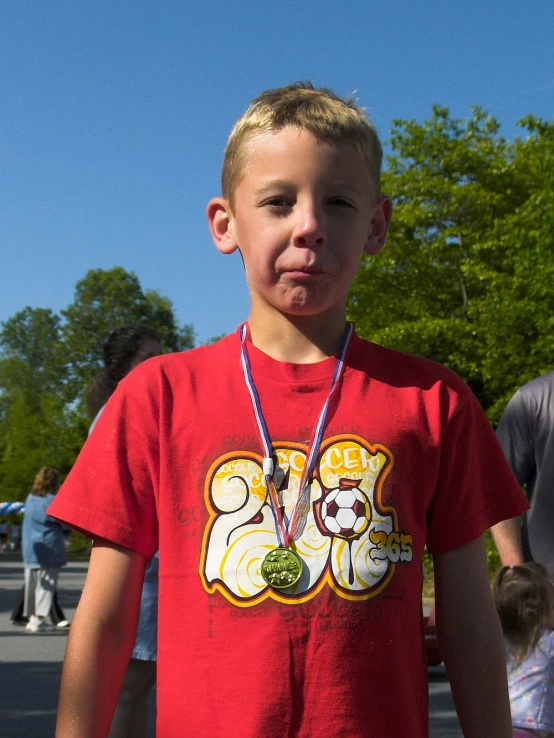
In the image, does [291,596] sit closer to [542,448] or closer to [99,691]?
[99,691]

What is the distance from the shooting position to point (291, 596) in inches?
67.7

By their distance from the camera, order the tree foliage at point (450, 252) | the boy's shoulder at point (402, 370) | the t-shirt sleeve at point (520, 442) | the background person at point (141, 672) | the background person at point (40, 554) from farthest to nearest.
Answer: the tree foliage at point (450, 252) → the background person at point (40, 554) → the t-shirt sleeve at point (520, 442) → the background person at point (141, 672) → the boy's shoulder at point (402, 370)

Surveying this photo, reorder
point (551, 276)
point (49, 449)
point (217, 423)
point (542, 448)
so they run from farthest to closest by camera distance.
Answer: point (49, 449)
point (551, 276)
point (542, 448)
point (217, 423)

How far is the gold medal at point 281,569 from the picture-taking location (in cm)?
172

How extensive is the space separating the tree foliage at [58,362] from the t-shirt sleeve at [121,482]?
171 ft

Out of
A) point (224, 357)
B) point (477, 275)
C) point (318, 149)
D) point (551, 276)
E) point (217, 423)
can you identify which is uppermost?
point (477, 275)

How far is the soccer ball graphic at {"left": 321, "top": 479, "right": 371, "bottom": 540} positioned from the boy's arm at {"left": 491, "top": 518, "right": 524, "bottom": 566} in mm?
2456

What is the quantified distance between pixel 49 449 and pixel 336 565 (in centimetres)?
5468

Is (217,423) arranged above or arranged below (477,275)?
below

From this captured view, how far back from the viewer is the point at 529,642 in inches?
174

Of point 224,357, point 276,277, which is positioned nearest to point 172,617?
point 224,357

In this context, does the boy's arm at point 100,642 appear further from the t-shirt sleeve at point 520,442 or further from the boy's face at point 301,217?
the t-shirt sleeve at point 520,442

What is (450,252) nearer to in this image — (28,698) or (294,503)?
(28,698)

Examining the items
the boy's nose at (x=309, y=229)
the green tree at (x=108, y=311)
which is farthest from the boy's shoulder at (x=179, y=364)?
the green tree at (x=108, y=311)
